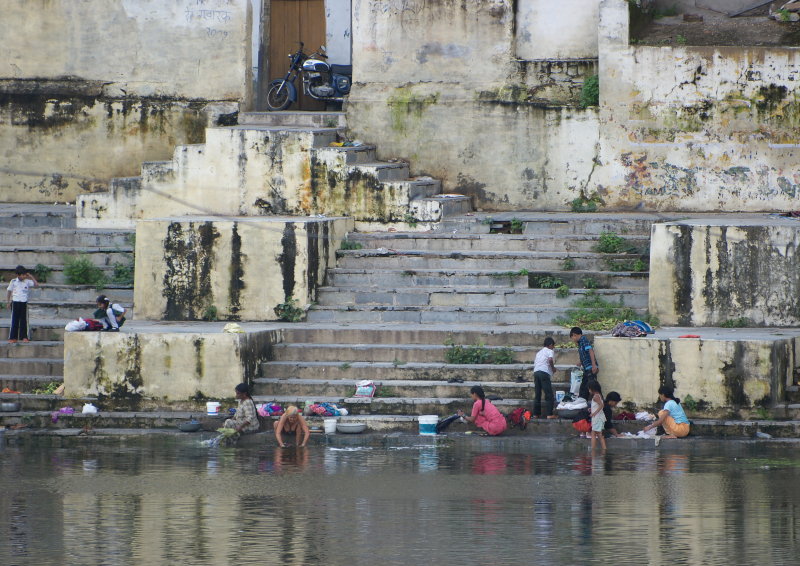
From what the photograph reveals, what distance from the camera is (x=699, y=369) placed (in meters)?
14.9

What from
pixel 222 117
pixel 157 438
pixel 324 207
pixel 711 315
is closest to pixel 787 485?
pixel 711 315

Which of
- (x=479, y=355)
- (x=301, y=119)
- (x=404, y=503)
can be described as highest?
(x=301, y=119)

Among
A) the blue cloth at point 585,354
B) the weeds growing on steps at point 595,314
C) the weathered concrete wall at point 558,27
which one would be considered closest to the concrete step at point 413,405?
the blue cloth at point 585,354

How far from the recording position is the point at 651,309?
1673 cm

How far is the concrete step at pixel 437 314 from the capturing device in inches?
674

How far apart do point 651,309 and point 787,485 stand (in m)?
4.88

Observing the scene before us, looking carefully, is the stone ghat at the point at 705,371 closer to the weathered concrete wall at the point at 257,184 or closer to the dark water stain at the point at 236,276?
the dark water stain at the point at 236,276

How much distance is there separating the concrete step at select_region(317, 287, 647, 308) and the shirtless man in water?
11.1 ft

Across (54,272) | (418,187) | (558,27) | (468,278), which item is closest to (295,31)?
(418,187)

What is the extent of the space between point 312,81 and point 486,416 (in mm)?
8448

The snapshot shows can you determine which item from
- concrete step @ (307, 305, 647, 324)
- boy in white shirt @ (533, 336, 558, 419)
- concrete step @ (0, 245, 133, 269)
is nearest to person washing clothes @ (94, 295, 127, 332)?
concrete step @ (307, 305, 647, 324)

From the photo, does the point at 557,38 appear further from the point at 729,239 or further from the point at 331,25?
the point at 729,239

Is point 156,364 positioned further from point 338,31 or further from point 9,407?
point 338,31

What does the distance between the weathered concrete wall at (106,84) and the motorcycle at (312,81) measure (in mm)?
589
